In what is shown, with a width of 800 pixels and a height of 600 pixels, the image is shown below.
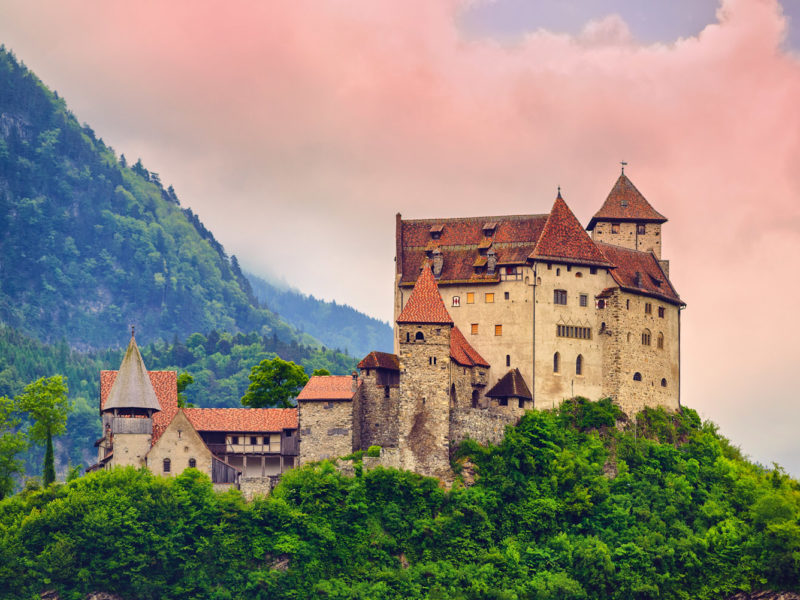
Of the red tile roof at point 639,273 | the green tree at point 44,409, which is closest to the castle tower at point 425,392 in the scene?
the red tile roof at point 639,273

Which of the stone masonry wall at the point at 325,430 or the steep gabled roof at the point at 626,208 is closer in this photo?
the stone masonry wall at the point at 325,430

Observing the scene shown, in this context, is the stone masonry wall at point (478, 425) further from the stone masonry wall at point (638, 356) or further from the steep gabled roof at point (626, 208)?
the steep gabled roof at point (626, 208)

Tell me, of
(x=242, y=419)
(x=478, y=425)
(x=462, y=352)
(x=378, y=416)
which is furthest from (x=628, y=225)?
(x=242, y=419)

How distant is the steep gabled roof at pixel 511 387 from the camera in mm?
103438

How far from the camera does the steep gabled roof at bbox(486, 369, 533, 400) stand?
103 metres

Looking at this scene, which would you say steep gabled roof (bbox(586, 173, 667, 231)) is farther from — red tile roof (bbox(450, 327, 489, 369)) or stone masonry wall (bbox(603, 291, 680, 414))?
red tile roof (bbox(450, 327, 489, 369))

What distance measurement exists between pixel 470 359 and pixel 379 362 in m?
7.31

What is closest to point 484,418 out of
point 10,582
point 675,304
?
point 675,304

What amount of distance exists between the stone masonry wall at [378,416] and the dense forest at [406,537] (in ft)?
11.7

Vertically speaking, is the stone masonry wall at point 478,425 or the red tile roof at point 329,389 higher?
the red tile roof at point 329,389

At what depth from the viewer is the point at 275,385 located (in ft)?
376

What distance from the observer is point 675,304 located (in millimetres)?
112750

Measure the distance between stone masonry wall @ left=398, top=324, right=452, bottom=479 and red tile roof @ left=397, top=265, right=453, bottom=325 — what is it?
3.66 ft

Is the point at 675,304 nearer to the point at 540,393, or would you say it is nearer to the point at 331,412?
the point at 540,393
